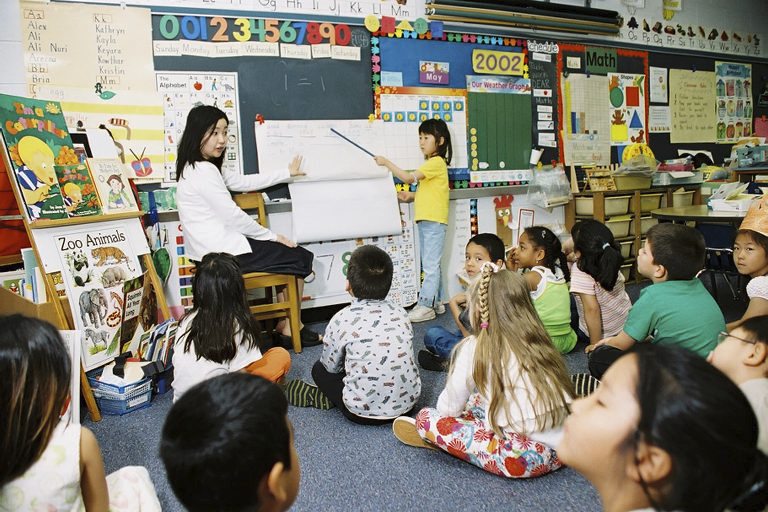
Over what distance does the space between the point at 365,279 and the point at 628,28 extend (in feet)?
12.3

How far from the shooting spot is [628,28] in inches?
176

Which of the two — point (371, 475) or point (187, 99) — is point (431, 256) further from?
point (371, 475)

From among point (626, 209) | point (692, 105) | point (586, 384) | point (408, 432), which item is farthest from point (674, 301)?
point (692, 105)

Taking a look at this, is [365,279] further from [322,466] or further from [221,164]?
[221,164]

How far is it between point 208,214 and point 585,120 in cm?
299

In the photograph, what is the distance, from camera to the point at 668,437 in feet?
2.19

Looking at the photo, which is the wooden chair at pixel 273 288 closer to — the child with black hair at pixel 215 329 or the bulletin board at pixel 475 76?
the child with black hair at pixel 215 329

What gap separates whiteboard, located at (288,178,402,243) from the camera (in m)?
3.33

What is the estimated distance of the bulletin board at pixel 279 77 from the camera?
9.98 feet

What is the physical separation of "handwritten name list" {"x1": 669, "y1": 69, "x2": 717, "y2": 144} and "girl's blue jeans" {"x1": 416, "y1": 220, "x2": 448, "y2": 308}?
256 cm

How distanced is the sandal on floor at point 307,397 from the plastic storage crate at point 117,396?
61 cm

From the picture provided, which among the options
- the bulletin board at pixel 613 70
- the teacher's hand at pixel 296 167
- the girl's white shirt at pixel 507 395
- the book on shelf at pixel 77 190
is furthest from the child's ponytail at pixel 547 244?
the book on shelf at pixel 77 190

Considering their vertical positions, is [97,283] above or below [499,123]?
below

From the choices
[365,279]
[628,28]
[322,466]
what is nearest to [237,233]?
[365,279]
